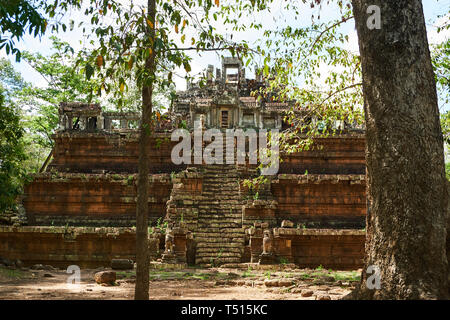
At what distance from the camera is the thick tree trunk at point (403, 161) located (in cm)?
386

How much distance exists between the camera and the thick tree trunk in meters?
3.86

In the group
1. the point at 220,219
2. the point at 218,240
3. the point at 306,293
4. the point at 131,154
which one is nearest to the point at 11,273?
the point at 218,240

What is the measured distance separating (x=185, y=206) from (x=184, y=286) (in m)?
5.31

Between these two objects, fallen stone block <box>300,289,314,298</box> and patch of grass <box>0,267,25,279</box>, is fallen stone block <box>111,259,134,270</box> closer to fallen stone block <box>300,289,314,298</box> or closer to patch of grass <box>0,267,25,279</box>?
patch of grass <box>0,267,25,279</box>

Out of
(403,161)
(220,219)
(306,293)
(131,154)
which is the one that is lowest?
(306,293)

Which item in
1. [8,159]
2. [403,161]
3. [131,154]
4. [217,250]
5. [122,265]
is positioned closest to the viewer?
[403,161]

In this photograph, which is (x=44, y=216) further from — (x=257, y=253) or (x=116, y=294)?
(x=116, y=294)

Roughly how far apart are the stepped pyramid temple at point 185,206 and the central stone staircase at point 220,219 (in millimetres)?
29

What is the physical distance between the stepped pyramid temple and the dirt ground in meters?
1.73

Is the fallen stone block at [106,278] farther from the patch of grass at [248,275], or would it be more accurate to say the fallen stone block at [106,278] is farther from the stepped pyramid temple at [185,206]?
the patch of grass at [248,275]

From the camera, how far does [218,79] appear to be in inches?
1163

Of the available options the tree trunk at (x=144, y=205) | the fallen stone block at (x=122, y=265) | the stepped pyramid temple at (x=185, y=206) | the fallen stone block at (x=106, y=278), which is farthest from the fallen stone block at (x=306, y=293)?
the fallen stone block at (x=122, y=265)

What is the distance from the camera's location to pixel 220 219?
40.8 ft

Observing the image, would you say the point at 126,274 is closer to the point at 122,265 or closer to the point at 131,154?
the point at 122,265
